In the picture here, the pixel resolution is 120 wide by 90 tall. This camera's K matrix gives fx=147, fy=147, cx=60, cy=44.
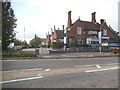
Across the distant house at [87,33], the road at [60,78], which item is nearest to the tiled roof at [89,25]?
the distant house at [87,33]

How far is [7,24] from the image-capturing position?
2197cm

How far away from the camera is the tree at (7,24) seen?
864 inches

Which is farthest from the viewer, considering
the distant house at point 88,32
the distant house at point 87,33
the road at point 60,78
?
the distant house at point 88,32

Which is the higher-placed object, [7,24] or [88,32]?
[88,32]

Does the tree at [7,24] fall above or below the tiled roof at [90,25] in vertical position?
below

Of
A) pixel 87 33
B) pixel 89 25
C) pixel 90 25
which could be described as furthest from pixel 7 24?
pixel 90 25

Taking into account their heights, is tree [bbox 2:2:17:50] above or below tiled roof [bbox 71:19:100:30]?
below

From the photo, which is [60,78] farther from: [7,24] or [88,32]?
[88,32]

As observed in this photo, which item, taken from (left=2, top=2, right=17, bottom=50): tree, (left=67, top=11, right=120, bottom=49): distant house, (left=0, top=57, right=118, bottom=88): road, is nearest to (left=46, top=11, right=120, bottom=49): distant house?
(left=67, top=11, right=120, bottom=49): distant house

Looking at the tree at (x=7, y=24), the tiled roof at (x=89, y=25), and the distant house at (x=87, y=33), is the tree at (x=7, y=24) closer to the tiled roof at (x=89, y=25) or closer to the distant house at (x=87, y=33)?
the distant house at (x=87, y=33)

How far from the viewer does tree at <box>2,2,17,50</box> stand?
21938 millimetres

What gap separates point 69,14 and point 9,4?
27374mm

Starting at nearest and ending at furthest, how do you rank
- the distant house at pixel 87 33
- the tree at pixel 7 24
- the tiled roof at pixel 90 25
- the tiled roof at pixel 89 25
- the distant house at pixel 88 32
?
the tree at pixel 7 24, the distant house at pixel 87 33, the distant house at pixel 88 32, the tiled roof at pixel 89 25, the tiled roof at pixel 90 25

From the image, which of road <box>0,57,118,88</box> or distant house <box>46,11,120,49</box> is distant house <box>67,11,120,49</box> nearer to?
distant house <box>46,11,120,49</box>
